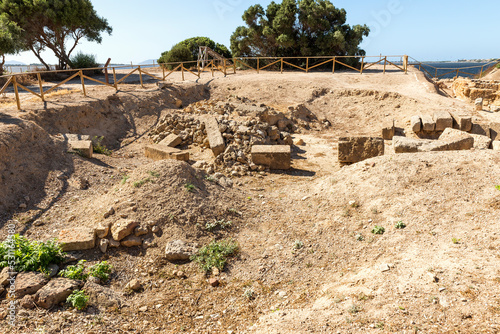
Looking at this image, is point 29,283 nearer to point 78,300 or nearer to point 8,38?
point 78,300

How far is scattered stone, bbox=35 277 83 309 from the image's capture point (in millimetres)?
4355

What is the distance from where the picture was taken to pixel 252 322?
4289mm

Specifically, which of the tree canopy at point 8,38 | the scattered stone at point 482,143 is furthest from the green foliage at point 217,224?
the tree canopy at point 8,38

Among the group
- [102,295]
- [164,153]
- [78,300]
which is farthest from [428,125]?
[78,300]

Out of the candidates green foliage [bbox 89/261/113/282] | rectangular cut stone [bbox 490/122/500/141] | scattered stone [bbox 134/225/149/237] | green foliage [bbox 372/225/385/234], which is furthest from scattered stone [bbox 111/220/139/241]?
rectangular cut stone [bbox 490/122/500/141]

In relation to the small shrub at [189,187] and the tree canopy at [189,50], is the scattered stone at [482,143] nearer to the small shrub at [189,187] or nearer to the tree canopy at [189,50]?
the small shrub at [189,187]

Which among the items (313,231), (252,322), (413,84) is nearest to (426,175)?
(313,231)

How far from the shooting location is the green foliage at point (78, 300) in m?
4.36

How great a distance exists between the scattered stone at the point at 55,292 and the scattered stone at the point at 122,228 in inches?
43.3

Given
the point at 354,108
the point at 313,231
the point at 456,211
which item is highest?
the point at 354,108

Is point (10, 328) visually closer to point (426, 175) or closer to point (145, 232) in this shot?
point (145, 232)

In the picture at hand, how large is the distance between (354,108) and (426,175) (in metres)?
10.5

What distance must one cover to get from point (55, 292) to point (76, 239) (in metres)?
1.17

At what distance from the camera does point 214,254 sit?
5680 mm
